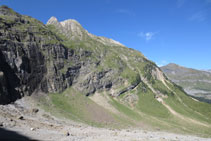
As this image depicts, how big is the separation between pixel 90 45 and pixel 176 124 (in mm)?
92959

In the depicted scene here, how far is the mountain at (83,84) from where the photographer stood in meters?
80.6

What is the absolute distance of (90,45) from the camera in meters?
A: 140

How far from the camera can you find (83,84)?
110312 mm

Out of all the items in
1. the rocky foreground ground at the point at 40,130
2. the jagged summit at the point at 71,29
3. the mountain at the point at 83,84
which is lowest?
the rocky foreground ground at the point at 40,130

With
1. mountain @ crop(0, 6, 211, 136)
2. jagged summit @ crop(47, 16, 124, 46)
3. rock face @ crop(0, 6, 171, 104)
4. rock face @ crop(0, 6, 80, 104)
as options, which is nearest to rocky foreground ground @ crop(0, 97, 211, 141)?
rock face @ crop(0, 6, 80, 104)

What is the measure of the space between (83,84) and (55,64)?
954 inches

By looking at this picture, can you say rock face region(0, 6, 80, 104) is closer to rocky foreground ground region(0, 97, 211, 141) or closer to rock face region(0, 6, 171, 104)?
rock face region(0, 6, 171, 104)

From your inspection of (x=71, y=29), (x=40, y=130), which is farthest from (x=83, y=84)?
(x=71, y=29)

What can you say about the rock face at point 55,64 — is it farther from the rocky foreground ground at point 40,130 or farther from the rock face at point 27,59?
the rocky foreground ground at point 40,130

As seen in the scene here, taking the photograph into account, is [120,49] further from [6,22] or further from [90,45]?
[6,22]

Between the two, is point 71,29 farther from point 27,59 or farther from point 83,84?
point 27,59

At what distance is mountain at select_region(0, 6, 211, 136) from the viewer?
8062 centimetres

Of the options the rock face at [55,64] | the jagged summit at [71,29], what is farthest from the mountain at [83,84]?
the jagged summit at [71,29]

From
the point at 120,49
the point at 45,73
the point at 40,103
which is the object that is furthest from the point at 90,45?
the point at 40,103
